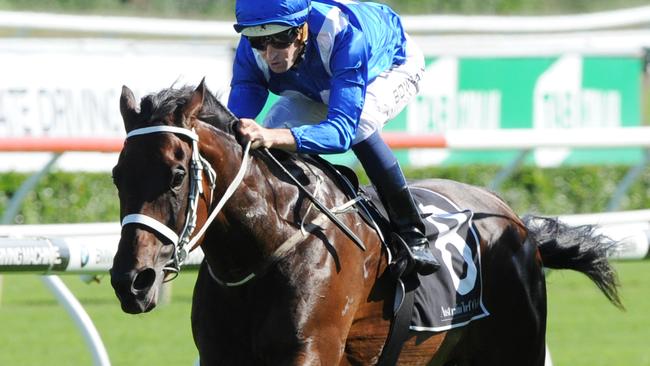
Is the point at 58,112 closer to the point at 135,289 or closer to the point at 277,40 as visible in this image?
the point at 277,40

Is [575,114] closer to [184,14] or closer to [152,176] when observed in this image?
[184,14]

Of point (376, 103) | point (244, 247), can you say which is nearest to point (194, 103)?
point (244, 247)

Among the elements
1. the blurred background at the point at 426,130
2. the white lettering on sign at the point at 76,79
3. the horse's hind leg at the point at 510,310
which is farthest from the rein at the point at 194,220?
the white lettering on sign at the point at 76,79

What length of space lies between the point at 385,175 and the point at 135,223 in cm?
108

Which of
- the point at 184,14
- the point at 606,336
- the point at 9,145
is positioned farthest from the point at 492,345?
the point at 184,14

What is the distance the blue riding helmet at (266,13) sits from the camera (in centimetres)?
397

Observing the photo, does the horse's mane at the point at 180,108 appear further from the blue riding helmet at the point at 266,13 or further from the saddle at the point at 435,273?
the saddle at the point at 435,273

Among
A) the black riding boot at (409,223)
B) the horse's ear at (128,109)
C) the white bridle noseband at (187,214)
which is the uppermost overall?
the horse's ear at (128,109)

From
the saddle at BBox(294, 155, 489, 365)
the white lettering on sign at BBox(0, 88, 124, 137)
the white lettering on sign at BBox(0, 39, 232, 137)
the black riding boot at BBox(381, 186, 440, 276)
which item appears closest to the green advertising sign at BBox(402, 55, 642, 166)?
the white lettering on sign at BBox(0, 39, 232, 137)

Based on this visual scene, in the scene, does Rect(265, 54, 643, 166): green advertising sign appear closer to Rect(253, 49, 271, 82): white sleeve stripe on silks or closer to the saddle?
the saddle

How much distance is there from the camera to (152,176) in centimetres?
363

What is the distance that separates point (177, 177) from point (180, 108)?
0.22 meters

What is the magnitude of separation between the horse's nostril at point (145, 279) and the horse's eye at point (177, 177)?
248 millimetres

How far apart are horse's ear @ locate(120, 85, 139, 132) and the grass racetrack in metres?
3.15
